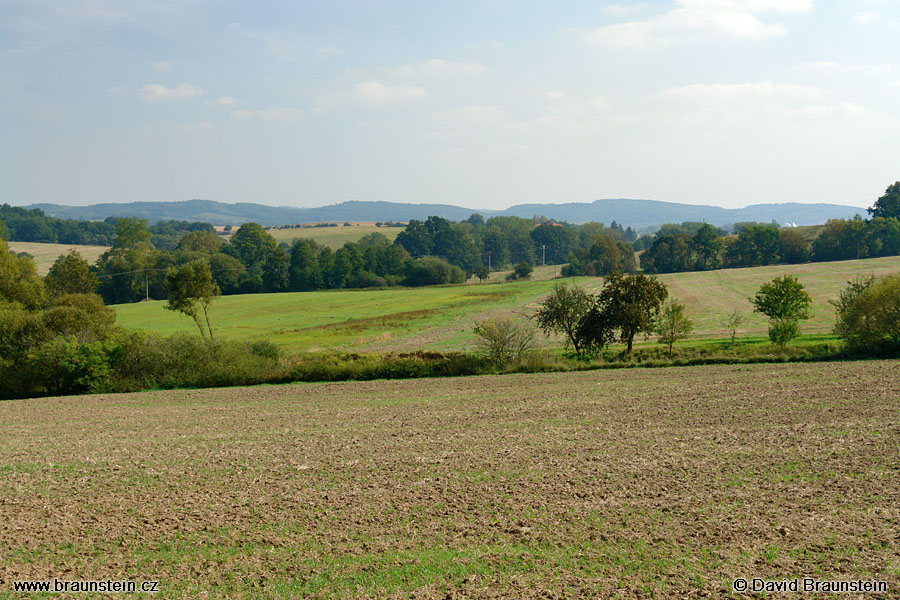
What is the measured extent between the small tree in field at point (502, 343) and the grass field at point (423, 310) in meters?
12.7

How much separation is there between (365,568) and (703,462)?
35.1 ft

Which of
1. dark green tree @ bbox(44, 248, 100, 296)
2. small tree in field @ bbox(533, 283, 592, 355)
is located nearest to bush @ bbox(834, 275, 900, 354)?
small tree in field @ bbox(533, 283, 592, 355)

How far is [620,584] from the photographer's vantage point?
11367 mm

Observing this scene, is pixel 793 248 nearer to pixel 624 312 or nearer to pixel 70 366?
pixel 624 312

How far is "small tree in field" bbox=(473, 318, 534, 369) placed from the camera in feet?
135

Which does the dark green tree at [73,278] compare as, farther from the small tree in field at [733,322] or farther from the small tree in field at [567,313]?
the small tree in field at [733,322]

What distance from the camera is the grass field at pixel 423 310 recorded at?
201 ft

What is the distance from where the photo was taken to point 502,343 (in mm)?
41031

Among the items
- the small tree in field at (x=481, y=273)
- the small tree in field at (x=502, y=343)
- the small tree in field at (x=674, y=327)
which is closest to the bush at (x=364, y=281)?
the small tree in field at (x=481, y=273)

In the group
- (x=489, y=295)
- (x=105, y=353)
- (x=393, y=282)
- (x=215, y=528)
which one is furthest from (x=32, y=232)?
(x=215, y=528)

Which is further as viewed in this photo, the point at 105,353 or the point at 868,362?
the point at 105,353

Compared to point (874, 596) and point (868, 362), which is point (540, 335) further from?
point (874, 596)

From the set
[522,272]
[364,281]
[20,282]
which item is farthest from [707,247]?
[20,282]

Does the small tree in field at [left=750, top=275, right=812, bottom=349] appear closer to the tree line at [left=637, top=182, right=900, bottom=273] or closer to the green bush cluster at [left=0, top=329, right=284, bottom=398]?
the green bush cluster at [left=0, top=329, right=284, bottom=398]
